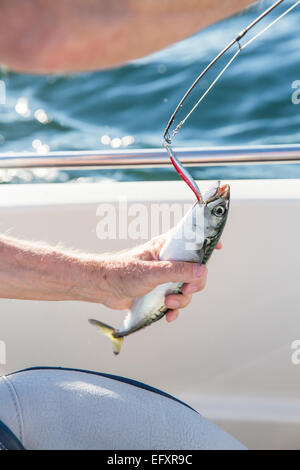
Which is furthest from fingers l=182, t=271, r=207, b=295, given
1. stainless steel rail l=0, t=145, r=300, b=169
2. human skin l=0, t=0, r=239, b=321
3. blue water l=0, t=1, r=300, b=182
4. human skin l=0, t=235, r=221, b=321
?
blue water l=0, t=1, r=300, b=182

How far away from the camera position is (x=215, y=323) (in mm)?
1852

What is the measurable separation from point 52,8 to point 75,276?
3.00 ft

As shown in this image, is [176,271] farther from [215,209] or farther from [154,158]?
[154,158]

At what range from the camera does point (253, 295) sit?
1.83 metres

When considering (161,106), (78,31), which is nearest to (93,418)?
(78,31)

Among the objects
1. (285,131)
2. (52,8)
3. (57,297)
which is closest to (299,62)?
(285,131)

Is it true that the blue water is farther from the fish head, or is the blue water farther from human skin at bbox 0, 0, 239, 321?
human skin at bbox 0, 0, 239, 321

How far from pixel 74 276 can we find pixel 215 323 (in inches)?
28.1

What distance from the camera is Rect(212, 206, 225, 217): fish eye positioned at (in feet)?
3.68

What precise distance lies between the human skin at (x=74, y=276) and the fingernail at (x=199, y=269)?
0.02m

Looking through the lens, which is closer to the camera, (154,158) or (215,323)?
(154,158)

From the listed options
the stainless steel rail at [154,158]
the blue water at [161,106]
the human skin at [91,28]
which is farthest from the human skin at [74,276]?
the blue water at [161,106]
